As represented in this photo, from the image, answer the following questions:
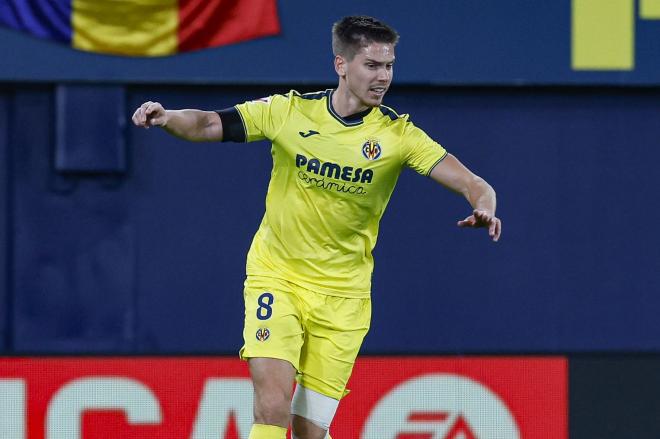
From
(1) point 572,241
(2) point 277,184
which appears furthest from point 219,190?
(2) point 277,184

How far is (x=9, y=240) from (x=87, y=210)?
0.52m

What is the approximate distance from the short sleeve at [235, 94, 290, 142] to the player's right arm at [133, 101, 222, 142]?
0.11 meters

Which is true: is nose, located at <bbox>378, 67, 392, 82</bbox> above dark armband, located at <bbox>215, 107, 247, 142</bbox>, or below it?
above

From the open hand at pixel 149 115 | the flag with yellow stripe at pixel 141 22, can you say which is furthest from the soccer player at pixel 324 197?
the flag with yellow stripe at pixel 141 22

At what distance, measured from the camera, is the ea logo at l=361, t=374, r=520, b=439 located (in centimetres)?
563

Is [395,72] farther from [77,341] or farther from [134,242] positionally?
[77,341]

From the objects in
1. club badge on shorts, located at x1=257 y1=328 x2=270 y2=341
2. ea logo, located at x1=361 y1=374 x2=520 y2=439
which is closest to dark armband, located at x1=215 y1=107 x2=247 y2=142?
club badge on shorts, located at x1=257 y1=328 x2=270 y2=341

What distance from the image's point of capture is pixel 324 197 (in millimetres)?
4574

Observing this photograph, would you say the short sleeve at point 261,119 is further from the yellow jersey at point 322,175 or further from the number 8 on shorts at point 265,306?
the number 8 on shorts at point 265,306

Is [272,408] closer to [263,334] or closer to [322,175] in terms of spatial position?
[263,334]

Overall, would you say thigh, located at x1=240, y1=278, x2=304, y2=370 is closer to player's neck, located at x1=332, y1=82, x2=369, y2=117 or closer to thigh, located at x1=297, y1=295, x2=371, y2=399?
thigh, located at x1=297, y1=295, x2=371, y2=399

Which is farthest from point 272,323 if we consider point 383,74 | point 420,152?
point 383,74

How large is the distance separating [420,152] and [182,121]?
34.8 inches

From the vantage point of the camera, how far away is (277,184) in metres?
4.64
